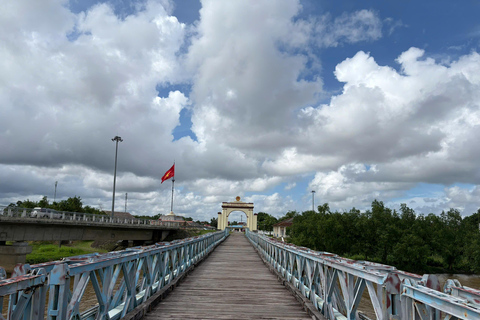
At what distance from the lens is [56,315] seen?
135 inches

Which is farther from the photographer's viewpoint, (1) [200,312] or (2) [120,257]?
(1) [200,312]

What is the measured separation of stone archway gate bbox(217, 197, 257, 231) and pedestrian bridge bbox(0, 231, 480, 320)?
51.6 metres

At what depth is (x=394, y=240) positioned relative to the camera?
35.6m

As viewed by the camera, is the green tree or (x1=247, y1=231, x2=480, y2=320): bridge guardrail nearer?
(x1=247, y1=231, x2=480, y2=320): bridge guardrail

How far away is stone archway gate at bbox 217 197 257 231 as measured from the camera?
62.6 m

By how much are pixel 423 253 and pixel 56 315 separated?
127 feet

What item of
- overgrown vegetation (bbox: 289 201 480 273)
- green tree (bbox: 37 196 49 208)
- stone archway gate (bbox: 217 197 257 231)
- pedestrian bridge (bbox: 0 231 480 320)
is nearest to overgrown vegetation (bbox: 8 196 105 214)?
green tree (bbox: 37 196 49 208)

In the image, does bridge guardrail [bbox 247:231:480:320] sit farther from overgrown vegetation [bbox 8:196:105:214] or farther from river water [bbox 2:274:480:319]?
overgrown vegetation [bbox 8:196:105:214]

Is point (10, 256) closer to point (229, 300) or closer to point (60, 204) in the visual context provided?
point (229, 300)

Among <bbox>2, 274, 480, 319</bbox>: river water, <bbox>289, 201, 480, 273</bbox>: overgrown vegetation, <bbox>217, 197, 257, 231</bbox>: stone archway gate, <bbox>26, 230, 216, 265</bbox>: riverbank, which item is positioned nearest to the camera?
<bbox>2, 274, 480, 319</bbox>: river water

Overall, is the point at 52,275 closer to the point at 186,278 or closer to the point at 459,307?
the point at 459,307

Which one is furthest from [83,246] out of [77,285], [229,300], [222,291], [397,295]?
[397,295]

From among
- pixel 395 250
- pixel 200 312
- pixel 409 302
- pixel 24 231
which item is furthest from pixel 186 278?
pixel 395 250

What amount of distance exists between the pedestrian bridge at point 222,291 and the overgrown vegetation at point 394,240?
27.7 meters
